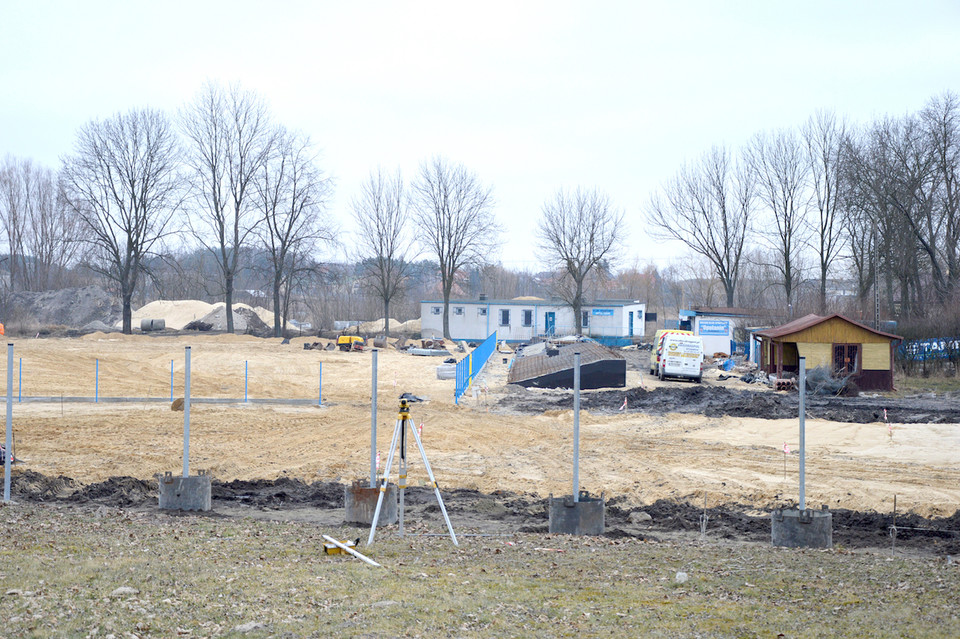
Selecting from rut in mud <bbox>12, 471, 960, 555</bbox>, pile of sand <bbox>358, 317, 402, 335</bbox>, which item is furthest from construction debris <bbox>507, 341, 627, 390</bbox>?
pile of sand <bbox>358, 317, 402, 335</bbox>

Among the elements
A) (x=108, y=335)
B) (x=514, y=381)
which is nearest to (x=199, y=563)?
(x=514, y=381)

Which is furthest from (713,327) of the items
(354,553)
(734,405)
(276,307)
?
(354,553)

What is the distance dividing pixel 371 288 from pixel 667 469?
63.9 meters

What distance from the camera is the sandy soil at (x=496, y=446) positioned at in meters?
16.5

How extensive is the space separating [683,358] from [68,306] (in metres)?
58.2

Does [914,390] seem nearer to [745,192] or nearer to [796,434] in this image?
[796,434]

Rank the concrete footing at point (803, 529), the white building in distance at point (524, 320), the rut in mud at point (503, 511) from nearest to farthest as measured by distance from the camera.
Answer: the concrete footing at point (803, 529) < the rut in mud at point (503, 511) < the white building in distance at point (524, 320)

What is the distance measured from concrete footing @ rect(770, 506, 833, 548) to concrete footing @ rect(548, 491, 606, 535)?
2.34 m

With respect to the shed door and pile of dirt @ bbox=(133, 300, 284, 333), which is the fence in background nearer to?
the shed door

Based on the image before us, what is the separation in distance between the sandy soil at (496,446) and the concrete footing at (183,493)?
4.06 m

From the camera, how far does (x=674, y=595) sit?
Result: 297 inches

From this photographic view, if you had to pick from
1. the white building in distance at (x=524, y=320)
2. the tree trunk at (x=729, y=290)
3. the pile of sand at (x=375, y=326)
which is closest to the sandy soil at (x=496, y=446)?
the white building in distance at (x=524, y=320)

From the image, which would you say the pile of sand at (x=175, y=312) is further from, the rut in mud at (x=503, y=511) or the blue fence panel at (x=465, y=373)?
the rut in mud at (x=503, y=511)

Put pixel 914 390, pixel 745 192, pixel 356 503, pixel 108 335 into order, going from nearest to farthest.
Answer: pixel 356 503
pixel 914 390
pixel 108 335
pixel 745 192
